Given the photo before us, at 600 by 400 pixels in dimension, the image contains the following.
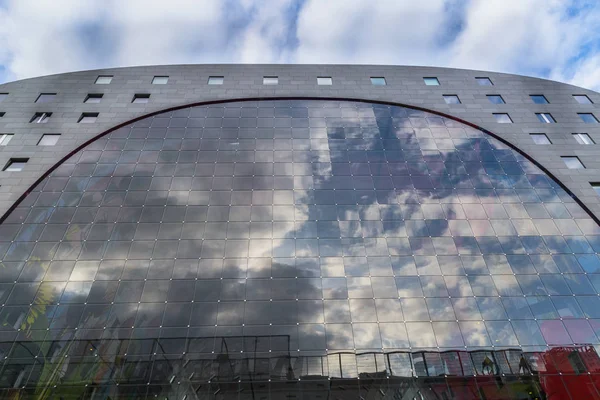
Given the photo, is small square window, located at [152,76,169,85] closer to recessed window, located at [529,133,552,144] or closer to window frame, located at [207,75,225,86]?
window frame, located at [207,75,225,86]

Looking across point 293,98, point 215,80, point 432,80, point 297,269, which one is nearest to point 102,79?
point 215,80

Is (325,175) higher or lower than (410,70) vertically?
lower

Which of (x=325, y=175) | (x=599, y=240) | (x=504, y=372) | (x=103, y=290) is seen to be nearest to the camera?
(x=504, y=372)

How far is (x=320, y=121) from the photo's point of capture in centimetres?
2888

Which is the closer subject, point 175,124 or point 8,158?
point 8,158

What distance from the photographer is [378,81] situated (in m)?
32.1

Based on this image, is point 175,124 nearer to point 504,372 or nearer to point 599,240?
point 504,372

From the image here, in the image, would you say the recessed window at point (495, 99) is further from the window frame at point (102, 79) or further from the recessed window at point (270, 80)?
the window frame at point (102, 79)

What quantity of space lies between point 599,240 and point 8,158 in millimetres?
39354

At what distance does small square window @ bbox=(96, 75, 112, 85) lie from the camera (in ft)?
102

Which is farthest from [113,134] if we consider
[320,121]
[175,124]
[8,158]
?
[320,121]

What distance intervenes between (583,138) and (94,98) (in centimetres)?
3946

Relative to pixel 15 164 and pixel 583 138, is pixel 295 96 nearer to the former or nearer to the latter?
pixel 15 164

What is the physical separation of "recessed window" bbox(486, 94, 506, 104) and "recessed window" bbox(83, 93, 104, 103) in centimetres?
3278
